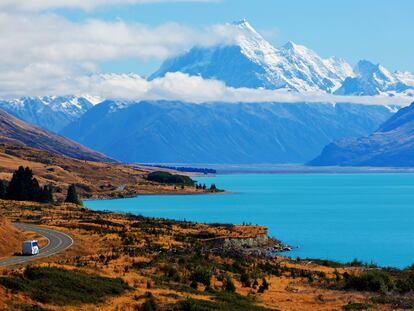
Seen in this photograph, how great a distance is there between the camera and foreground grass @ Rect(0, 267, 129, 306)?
47344mm

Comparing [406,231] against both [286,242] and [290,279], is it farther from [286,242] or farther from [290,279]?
[290,279]

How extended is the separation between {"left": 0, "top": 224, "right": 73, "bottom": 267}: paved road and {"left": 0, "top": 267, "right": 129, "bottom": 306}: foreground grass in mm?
9801

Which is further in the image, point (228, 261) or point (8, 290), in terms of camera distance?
point (228, 261)

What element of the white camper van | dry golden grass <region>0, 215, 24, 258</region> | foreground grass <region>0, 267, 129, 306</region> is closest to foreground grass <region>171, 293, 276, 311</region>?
foreground grass <region>0, 267, 129, 306</region>

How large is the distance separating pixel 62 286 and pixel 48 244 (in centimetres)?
2711

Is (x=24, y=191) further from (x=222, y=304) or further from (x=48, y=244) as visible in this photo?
(x=222, y=304)

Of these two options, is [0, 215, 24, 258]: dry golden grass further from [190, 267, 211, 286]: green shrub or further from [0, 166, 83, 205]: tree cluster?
[0, 166, 83, 205]: tree cluster

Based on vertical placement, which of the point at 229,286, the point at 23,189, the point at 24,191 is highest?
the point at 23,189

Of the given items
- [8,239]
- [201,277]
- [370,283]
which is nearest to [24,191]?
[8,239]

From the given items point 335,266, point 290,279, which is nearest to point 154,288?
point 290,279

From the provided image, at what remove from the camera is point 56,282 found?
1984 inches

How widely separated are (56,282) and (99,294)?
2.90 m

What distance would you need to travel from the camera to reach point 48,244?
76.5 m

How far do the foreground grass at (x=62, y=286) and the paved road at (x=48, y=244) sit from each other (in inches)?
386
